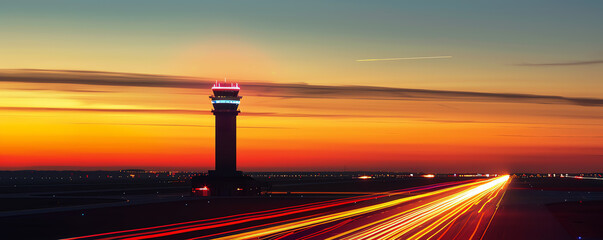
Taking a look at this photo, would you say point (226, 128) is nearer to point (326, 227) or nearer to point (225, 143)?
point (225, 143)

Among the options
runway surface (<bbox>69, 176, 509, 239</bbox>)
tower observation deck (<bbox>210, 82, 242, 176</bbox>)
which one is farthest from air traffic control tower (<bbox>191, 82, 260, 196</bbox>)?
runway surface (<bbox>69, 176, 509, 239</bbox>)

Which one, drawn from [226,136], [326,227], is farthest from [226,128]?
[326,227]

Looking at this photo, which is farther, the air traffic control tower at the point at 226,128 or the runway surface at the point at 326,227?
the air traffic control tower at the point at 226,128

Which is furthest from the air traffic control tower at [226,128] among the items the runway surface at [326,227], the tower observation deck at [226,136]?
the runway surface at [326,227]

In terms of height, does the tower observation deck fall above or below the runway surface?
above

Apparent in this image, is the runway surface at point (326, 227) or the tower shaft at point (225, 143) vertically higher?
the tower shaft at point (225, 143)

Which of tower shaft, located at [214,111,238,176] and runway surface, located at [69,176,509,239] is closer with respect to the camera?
runway surface, located at [69,176,509,239]

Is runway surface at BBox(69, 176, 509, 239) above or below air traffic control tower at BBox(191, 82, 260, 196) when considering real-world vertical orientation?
below

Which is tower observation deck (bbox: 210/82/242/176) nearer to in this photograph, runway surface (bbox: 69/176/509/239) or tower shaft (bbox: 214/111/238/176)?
tower shaft (bbox: 214/111/238/176)

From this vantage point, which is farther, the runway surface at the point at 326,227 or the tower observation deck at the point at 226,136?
the tower observation deck at the point at 226,136

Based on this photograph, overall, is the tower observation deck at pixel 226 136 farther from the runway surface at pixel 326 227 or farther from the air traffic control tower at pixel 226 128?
the runway surface at pixel 326 227

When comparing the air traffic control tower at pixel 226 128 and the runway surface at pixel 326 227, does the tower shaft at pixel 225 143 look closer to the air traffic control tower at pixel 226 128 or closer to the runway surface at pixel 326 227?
the air traffic control tower at pixel 226 128
